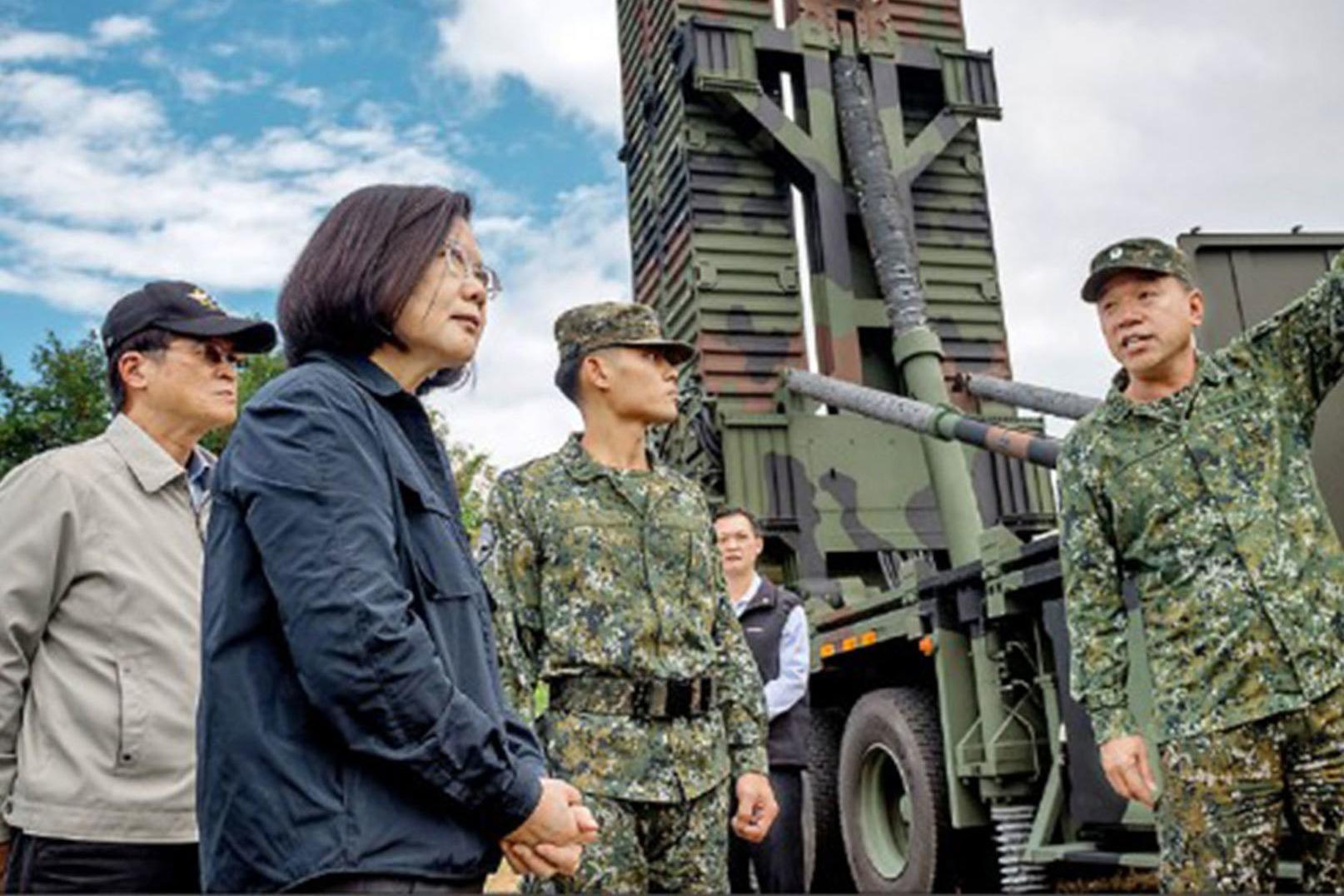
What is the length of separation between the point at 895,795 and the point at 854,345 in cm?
380

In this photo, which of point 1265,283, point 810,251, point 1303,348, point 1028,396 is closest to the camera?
point 1303,348

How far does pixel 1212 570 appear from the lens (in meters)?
2.58

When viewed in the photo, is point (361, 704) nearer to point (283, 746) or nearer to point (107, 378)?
point (283, 746)

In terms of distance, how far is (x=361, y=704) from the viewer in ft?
4.83

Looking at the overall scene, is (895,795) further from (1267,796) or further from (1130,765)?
(1267,796)

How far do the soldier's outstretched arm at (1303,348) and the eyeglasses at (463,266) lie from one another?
1.57 m

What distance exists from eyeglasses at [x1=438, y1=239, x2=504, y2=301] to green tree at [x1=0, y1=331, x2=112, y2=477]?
78.9 ft

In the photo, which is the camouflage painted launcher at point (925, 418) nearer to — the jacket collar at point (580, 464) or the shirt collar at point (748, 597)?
the shirt collar at point (748, 597)

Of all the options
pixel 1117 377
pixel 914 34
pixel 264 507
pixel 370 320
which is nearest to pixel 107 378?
pixel 370 320

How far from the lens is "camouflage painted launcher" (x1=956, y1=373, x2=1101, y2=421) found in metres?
7.82

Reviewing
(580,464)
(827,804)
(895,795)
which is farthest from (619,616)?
(827,804)

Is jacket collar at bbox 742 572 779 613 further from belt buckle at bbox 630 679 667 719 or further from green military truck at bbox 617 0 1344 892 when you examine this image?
belt buckle at bbox 630 679 667 719

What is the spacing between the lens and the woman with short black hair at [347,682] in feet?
4.83

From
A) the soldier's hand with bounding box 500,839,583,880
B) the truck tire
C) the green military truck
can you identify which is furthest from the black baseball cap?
the truck tire
